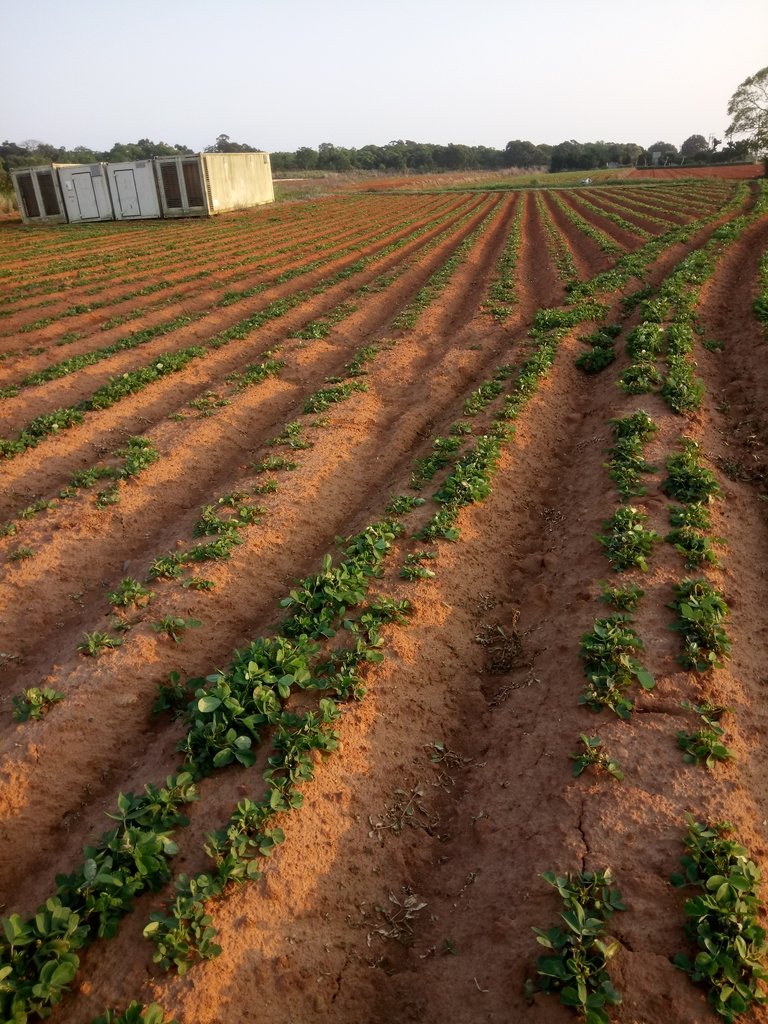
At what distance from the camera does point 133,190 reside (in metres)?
46.2

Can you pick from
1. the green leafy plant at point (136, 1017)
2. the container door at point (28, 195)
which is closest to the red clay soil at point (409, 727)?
the green leafy plant at point (136, 1017)

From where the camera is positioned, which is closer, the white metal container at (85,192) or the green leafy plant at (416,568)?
the green leafy plant at (416,568)

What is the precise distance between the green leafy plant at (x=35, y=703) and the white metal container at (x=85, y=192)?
50218 millimetres

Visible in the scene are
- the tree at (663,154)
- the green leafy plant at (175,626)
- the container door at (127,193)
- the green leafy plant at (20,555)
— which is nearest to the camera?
the green leafy plant at (175,626)

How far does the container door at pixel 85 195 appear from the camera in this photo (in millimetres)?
45812

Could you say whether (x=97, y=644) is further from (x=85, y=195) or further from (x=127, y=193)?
(x=85, y=195)

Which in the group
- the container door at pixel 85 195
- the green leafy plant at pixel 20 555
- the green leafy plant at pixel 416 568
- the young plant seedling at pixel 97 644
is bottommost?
the green leafy plant at pixel 20 555

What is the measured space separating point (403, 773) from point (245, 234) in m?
38.3

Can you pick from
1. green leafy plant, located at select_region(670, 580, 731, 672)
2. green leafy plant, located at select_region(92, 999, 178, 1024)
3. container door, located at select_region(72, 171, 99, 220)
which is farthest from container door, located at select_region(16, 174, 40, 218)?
green leafy plant, located at select_region(92, 999, 178, 1024)

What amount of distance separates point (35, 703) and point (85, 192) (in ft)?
170

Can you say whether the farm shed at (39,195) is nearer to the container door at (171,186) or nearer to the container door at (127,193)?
the container door at (127,193)

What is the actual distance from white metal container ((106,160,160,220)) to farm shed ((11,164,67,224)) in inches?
170

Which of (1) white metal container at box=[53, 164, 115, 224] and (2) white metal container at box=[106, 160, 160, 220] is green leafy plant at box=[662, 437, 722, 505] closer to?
(2) white metal container at box=[106, 160, 160, 220]

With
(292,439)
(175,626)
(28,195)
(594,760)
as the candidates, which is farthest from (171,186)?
(594,760)
